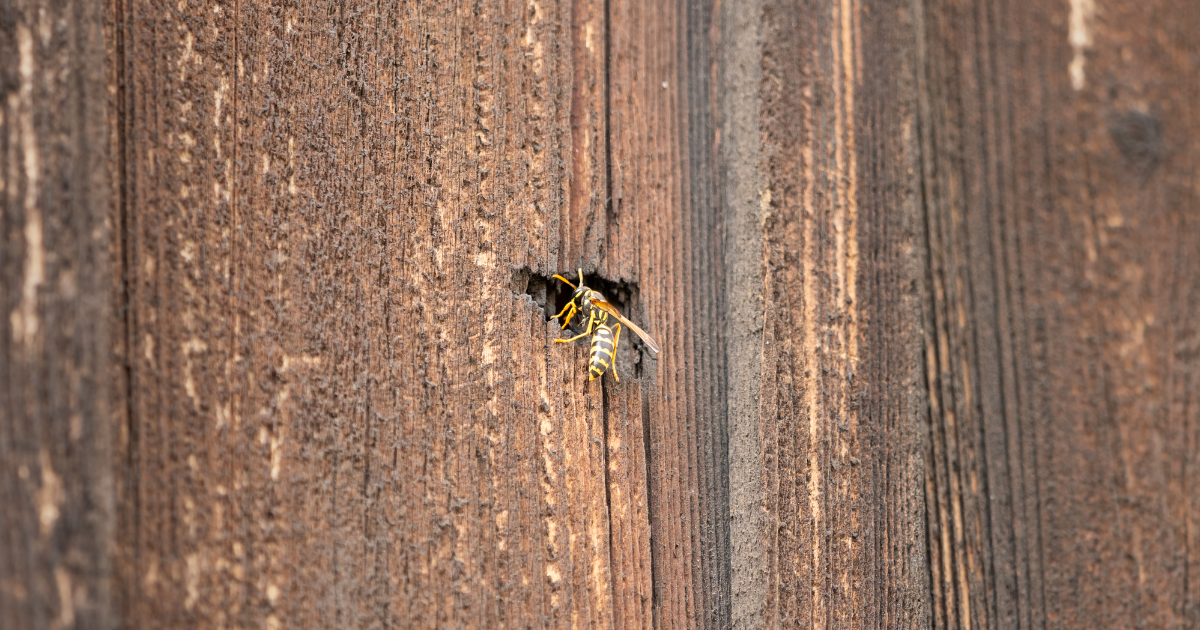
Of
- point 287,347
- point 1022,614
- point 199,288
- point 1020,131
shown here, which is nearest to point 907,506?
point 1022,614

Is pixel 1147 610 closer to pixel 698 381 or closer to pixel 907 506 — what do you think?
pixel 907 506

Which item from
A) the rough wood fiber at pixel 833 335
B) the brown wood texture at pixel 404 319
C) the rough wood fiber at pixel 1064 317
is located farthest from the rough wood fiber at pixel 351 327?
the rough wood fiber at pixel 1064 317

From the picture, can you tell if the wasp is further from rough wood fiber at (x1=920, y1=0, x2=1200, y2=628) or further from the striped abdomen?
rough wood fiber at (x1=920, y1=0, x2=1200, y2=628)

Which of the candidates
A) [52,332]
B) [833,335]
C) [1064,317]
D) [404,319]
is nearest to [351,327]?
[404,319]

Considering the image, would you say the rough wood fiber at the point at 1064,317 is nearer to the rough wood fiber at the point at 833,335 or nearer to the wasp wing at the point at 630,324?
the rough wood fiber at the point at 833,335

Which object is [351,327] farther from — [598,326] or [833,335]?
[833,335]
